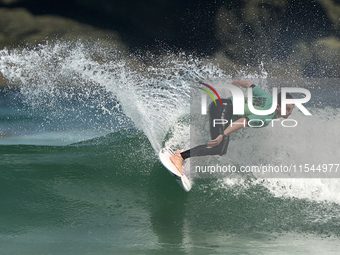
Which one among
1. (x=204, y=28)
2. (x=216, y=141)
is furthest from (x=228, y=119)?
(x=204, y=28)

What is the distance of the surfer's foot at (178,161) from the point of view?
3641 millimetres

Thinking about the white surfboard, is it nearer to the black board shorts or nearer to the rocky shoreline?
the black board shorts

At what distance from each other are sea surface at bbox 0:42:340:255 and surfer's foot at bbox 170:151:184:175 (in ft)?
1.04

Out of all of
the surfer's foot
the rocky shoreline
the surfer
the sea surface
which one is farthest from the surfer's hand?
the rocky shoreline

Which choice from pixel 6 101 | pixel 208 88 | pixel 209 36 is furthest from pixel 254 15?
pixel 208 88

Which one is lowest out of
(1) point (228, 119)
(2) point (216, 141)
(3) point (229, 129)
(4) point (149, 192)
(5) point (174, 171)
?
(4) point (149, 192)

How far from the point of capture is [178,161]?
3695 mm

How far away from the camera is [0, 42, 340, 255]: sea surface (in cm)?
297

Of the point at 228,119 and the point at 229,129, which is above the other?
the point at 228,119

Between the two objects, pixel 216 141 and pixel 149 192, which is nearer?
pixel 216 141

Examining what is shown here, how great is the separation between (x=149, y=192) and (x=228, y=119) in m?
1.10

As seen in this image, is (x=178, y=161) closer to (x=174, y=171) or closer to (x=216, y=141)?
(x=174, y=171)

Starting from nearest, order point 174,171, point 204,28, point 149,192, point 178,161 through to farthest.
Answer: point 174,171 → point 178,161 → point 149,192 → point 204,28

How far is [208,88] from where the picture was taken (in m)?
4.52
